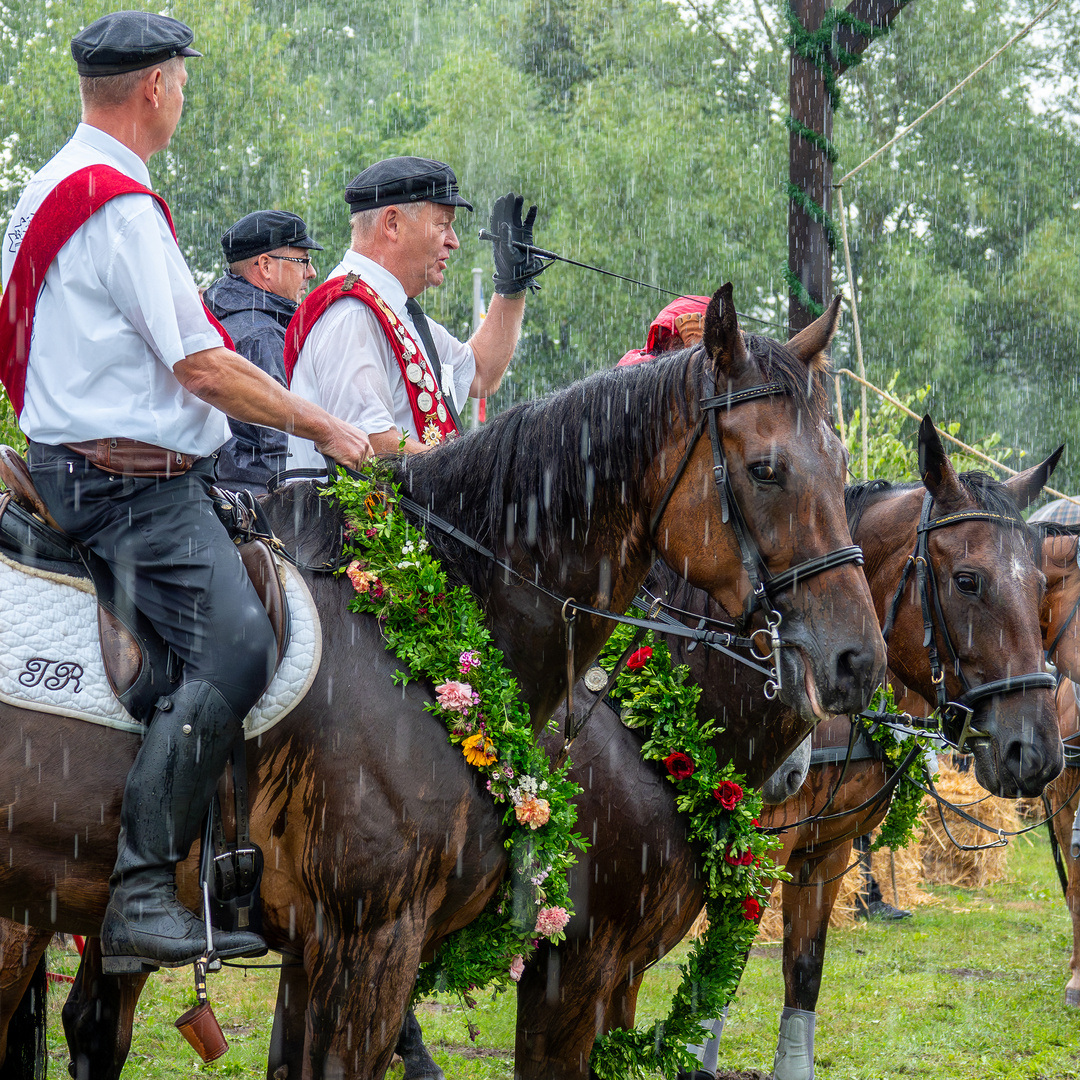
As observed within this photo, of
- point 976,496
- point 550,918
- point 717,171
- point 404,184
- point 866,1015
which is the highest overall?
point 717,171

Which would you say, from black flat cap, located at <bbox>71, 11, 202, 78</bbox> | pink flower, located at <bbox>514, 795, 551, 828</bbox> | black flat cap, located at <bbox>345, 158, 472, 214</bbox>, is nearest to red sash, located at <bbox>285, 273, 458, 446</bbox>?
black flat cap, located at <bbox>345, 158, 472, 214</bbox>

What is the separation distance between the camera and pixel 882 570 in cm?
459

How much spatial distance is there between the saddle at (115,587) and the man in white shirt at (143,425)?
46 millimetres

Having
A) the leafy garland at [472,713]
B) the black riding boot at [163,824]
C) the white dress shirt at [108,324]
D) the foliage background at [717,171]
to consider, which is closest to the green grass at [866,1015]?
the leafy garland at [472,713]

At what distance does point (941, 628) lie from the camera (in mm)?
4348

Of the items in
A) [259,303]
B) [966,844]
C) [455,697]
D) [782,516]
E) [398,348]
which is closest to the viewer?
[782,516]

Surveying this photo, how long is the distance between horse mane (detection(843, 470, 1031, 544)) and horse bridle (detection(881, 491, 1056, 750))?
37 millimetres

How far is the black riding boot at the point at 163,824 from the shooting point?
267 cm

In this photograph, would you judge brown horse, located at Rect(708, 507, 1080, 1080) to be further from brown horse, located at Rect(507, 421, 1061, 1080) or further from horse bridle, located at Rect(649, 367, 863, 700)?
horse bridle, located at Rect(649, 367, 863, 700)

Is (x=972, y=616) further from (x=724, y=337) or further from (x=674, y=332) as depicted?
(x=724, y=337)

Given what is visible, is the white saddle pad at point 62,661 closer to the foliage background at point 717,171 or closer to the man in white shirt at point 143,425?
the man in white shirt at point 143,425

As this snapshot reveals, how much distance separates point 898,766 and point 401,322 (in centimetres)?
287

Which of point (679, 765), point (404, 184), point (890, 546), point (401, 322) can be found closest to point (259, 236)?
point (404, 184)

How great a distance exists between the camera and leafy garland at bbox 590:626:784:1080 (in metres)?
3.61
